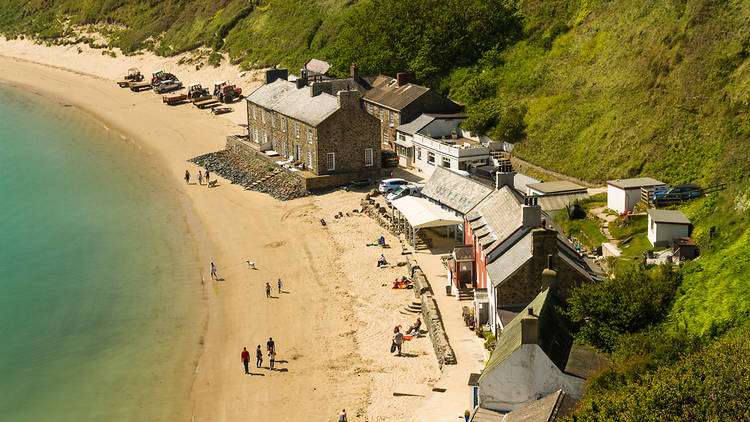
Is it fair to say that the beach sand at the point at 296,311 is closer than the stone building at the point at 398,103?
Yes

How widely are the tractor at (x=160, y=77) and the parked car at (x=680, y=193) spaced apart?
7242cm

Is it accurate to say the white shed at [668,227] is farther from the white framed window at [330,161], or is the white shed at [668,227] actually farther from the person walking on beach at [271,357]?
the white framed window at [330,161]

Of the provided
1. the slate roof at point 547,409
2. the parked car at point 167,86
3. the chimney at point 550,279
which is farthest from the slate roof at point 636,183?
the parked car at point 167,86

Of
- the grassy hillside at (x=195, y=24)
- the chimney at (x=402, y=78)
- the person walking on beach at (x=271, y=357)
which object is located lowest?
the person walking on beach at (x=271, y=357)

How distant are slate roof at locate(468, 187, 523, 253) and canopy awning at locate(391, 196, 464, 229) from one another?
4.20m

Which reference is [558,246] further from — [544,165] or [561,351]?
[544,165]

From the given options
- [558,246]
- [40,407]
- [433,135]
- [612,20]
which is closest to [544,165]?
[433,135]

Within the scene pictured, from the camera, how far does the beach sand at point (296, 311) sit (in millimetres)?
33375

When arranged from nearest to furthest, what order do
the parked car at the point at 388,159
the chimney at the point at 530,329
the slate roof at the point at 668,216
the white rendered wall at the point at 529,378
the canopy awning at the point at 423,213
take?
the chimney at the point at 530,329 → the white rendered wall at the point at 529,378 → the slate roof at the point at 668,216 → the canopy awning at the point at 423,213 → the parked car at the point at 388,159

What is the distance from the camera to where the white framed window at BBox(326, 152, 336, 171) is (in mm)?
61625

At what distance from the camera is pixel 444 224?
46.5 meters

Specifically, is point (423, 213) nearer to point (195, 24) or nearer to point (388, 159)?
point (388, 159)

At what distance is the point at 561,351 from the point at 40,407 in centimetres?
2240

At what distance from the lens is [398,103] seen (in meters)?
69.1
